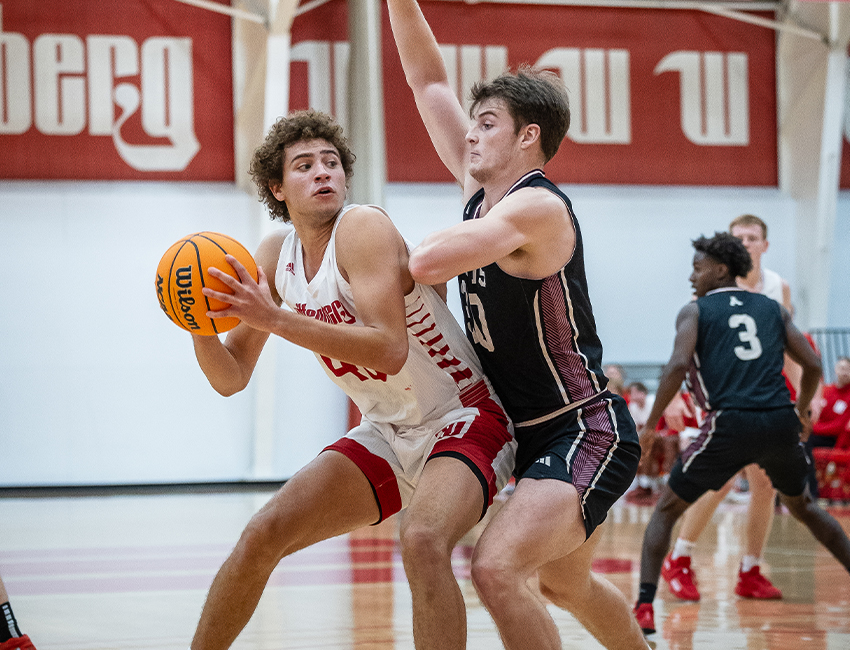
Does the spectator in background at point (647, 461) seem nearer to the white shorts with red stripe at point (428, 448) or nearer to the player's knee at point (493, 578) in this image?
the white shorts with red stripe at point (428, 448)

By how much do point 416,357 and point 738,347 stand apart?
253cm

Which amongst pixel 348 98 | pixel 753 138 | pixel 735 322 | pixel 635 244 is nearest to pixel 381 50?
pixel 348 98

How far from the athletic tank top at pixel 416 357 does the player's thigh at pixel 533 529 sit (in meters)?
0.48

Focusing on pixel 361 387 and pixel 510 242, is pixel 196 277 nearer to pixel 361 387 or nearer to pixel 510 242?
pixel 361 387

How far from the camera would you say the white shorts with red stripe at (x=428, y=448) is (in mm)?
3068

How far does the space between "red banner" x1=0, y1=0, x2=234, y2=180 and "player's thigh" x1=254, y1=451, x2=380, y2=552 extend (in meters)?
10.5

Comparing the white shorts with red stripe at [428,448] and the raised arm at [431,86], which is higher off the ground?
the raised arm at [431,86]

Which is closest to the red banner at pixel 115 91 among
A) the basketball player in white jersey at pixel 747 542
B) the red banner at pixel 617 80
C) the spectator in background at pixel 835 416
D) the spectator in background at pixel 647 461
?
the red banner at pixel 617 80

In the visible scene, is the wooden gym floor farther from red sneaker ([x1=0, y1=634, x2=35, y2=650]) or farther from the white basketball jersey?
the white basketball jersey

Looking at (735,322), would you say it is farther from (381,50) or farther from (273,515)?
(381,50)

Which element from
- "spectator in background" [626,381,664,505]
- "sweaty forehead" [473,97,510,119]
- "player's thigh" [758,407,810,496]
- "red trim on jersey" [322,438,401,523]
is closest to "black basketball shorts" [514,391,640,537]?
"red trim on jersey" [322,438,401,523]

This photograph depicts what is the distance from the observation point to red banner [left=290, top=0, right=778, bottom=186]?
1337cm

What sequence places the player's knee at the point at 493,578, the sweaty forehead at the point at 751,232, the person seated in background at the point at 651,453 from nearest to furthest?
the player's knee at the point at 493,578, the sweaty forehead at the point at 751,232, the person seated in background at the point at 651,453

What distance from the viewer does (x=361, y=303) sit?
302cm
